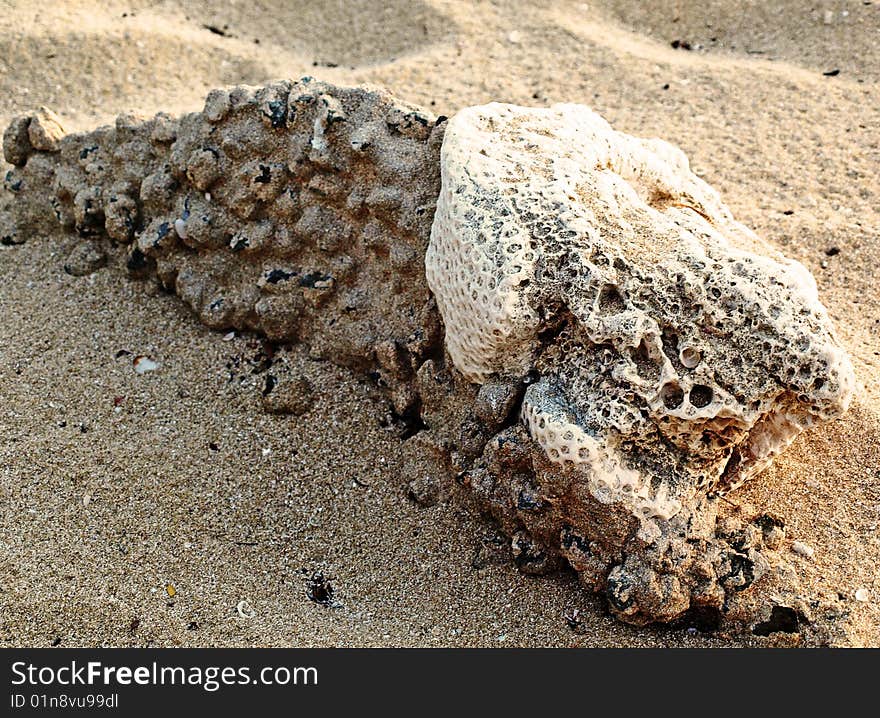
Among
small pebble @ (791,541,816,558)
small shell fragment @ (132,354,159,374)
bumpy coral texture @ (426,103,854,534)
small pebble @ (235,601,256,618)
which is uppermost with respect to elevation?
bumpy coral texture @ (426,103,854,534)

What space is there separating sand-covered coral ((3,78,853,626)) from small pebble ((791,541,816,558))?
0.25 feet

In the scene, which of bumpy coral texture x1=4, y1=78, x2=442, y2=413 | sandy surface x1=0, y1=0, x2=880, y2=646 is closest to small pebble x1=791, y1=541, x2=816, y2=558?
sandy surface x1=0, y1=0, x2=880, y2=646

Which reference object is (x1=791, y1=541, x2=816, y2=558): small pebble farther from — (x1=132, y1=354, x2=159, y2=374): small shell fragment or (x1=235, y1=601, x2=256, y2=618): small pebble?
(x1=132, y1=354, x2=159, y2=374): small shell fragment

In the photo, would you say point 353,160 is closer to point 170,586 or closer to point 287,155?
point 287,155

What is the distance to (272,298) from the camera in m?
2.95

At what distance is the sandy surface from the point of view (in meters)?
2.35

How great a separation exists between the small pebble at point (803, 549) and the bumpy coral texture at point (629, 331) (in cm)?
23

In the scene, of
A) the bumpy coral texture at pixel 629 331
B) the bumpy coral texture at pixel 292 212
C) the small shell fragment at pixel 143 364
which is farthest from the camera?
the small shell fragment at pixel 143 364

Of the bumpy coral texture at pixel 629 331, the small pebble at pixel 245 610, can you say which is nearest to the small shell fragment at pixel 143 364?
the small pebble at pixel 245 610

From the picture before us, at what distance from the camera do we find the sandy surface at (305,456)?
7.70 feet

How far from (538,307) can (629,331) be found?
22 cm

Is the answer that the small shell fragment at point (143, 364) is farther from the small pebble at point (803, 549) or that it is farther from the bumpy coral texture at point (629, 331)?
the small pebble at point (803, 549)

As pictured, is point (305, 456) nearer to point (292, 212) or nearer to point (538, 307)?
point (292, 212)

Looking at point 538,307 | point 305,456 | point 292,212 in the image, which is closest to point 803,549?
point 538,307
